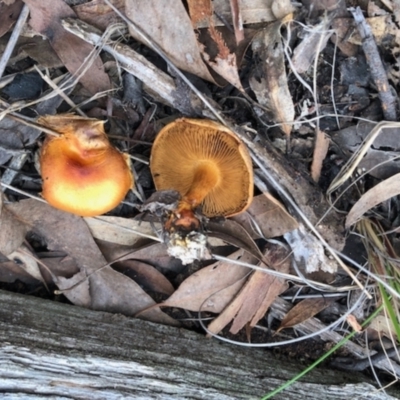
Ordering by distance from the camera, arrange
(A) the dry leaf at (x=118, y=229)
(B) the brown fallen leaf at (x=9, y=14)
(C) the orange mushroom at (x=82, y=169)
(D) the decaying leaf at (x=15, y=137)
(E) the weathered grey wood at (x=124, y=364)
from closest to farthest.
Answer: (E) the weathered grey wood at (x=124, y=364), (C) the orange mushroom at (x=82, y=169), (B) the brown fallen leaf at (x=9, y=14), (D) the decaying leaf at (x=15, y=137), (A) the dry leaf at (x=118, y=229)

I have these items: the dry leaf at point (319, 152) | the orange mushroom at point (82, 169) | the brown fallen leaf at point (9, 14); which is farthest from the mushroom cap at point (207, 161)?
the brown fallen leaf at point (9, 14)

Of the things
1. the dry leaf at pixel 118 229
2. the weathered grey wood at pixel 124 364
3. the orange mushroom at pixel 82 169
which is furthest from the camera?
the dry leaf at pixel 118 229

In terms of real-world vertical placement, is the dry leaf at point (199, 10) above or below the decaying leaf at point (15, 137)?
above

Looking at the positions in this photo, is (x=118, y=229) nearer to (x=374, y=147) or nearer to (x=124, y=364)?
(x=124, y=364)

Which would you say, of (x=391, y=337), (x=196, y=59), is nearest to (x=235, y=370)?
(x=391, y=337)

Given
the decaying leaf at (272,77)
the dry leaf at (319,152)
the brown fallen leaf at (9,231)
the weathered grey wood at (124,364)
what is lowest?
the weathered grey wood at (124,364)

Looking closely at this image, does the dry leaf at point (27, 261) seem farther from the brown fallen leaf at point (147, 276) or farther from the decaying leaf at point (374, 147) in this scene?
the decaying leaf at point (374, 147)

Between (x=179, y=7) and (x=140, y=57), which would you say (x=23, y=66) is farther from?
(x=179, y=7)

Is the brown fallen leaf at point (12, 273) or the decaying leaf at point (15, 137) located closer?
the decaying leaf at point (15, 137)
